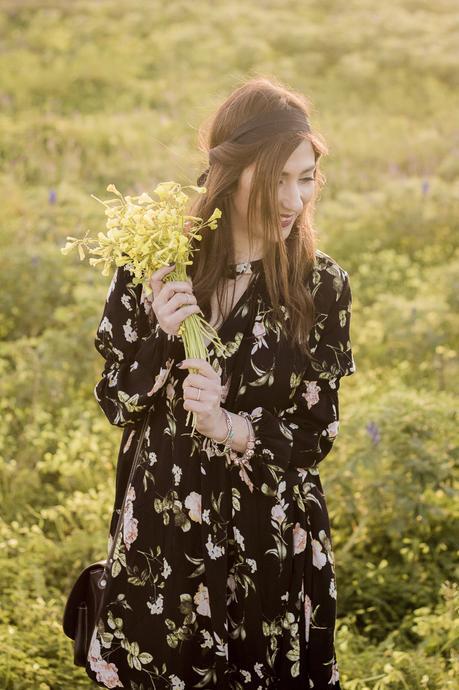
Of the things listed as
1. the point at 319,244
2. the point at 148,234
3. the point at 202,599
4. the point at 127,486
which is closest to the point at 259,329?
the point at 148,234

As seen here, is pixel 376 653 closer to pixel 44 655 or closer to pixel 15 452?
pixel 44 655

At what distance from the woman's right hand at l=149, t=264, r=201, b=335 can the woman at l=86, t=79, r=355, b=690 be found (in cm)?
14

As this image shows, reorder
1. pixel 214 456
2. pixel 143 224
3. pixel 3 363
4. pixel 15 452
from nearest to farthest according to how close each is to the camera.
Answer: pixel 143 224 → pixel 214 456 → pixel 15 452 → pixel 3 363

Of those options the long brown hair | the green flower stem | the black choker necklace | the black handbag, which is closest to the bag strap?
the black handbag

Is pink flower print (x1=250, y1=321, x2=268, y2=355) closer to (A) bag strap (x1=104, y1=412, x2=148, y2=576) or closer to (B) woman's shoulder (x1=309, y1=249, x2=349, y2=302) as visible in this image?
(B) woman's shoulder (x1=309, y1=249, x2=349, y2=302)

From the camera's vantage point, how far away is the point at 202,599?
244 cm

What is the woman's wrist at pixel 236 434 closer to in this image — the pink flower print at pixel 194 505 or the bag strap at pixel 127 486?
the pink flower print at pixel 194 505

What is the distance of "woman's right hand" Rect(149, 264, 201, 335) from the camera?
2.16 m

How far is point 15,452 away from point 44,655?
1551 mm

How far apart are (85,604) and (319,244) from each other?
4936 millimetres

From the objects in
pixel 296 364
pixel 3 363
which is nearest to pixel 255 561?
pixel 296 364

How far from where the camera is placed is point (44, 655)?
3.21m

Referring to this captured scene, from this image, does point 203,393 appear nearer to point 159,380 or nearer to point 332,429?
point 159,380

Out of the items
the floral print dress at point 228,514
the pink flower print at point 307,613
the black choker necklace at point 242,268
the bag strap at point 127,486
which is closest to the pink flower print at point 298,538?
the floral print dress at point 228,514
